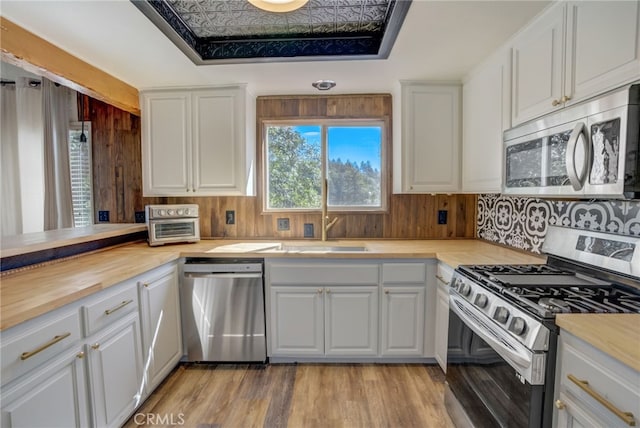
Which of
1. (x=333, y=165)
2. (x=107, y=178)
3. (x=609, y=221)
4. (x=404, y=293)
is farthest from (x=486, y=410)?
(x=107, y=178)

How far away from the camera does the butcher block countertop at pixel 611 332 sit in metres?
0.79


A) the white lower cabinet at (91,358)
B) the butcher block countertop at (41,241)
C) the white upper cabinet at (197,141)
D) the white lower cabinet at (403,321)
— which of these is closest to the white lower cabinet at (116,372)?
the white lower cabinet at (91,358)

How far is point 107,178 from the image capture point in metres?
2.76

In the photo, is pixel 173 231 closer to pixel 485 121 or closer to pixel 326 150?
pixel 326 150

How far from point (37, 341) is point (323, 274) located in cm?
152

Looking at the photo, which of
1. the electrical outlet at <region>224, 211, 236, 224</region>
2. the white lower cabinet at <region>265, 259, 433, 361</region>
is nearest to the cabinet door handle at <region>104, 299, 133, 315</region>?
the white lower cabinet at <region>265, 259, 433, 361</region>

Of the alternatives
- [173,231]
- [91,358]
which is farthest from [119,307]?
[173,231]

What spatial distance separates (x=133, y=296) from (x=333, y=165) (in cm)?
188

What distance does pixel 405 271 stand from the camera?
84.5 inches

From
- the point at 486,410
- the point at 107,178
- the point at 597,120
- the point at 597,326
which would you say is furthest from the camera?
the point at 107,178

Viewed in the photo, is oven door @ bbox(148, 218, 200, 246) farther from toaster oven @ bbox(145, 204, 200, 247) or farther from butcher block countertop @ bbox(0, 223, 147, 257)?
butcher block countertop @ bbox(0, 223, 147, 257)

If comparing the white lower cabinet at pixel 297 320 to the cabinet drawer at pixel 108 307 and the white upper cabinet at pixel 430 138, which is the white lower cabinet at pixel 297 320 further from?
the white upper cabinet at pixel 430 138

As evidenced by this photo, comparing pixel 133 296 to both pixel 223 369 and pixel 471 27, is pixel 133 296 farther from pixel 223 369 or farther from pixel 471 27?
pixel 471 27

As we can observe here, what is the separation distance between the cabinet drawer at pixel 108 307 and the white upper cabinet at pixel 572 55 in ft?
7.71
